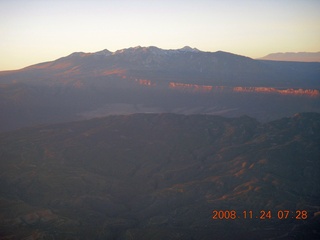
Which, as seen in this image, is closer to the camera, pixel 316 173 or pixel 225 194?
pixel 225 194

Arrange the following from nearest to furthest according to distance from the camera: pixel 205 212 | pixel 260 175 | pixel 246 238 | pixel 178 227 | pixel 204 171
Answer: pixel 246 238
pixel 178 227
pixel 205 212
pixel 260 175
pixel 204 171

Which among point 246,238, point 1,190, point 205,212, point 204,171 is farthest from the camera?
point 204,171

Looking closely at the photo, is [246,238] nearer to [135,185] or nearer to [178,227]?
[178,227]

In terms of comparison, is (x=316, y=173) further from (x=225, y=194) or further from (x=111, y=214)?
(x=111, y=214)

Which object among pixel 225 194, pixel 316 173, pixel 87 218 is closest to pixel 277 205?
pixel 225 194
